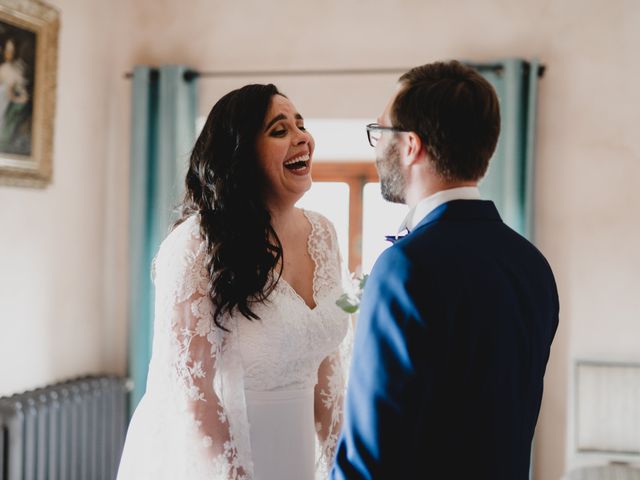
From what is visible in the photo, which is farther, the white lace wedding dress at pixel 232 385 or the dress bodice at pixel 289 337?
the dress bodice at pixel 289 337

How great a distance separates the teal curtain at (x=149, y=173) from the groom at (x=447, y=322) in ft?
8.40

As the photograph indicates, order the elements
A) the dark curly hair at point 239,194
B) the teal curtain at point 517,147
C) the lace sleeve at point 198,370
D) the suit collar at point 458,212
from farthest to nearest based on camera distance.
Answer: the teal curtain at point 517,147 → the dark curly hair at point 239,194 → the lace sleeve at point 198,370 → the suit collar at point 458,212

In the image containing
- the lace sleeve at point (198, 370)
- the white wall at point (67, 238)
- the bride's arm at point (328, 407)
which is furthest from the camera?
the white wall at point (67, 238)

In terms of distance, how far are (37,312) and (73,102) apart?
3.52 ft

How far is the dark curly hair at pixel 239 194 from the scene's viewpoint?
5.76ft

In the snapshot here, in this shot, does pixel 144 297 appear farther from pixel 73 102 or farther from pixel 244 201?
pixel 244 201

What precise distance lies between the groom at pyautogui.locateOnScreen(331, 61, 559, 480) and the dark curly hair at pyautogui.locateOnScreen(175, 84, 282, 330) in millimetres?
627

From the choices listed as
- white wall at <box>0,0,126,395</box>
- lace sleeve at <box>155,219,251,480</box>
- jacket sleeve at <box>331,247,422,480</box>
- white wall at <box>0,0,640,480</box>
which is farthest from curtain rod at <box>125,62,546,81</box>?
jacket sleeve at <box>331,247,422,480</box>

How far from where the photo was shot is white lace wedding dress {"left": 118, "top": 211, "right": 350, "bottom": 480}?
1647mm

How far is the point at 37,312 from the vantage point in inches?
129

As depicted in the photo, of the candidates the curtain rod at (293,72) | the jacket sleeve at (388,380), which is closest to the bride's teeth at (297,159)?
the jacket sleeve at (388,380)

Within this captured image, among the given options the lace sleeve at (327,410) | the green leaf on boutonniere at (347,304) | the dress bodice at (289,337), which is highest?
the green leaf on boutonniere at (347,304)

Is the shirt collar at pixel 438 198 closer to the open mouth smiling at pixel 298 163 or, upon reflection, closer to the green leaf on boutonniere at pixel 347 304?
the green leaf on boutonniere at pixel 347 304

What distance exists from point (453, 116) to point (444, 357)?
41 centimetres
